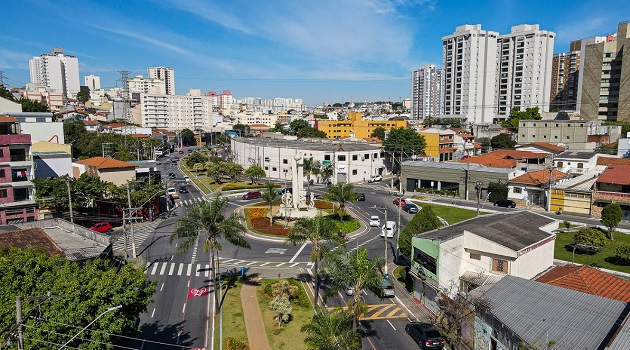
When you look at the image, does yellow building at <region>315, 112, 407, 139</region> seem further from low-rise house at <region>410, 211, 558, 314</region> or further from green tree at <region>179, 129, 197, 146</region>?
low-rise house at <region>410, 211, 558, 314</region>

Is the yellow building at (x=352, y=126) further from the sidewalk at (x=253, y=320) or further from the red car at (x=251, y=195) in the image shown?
the sidewalk at (x=253, y=320)

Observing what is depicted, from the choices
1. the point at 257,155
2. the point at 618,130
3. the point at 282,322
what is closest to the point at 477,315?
the point at 282,322

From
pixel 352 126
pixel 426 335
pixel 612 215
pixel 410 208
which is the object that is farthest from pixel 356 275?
pixel 352 126

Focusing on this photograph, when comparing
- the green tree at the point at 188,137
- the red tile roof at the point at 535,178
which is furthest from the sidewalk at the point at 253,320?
the green tree at the point at 188,137

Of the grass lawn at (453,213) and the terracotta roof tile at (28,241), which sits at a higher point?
the terracotta roof tile at (28,241)

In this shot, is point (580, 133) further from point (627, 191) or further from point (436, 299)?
point (436, 299)

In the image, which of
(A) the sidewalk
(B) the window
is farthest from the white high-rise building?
(A) the sidewalk
